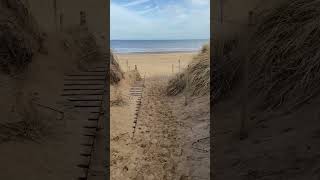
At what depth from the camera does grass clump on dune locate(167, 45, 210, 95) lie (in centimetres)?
878

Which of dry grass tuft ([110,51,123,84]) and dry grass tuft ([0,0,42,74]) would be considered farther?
dry grass tuft ([110,51,123,84])

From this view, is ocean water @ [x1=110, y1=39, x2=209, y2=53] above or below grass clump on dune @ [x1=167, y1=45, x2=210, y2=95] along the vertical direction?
above

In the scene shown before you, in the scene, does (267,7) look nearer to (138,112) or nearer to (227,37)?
(227,37)

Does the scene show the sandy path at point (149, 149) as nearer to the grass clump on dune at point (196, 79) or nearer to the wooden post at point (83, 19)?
the grass clump on dune at point (196, 79)

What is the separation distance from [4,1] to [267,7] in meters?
4.73

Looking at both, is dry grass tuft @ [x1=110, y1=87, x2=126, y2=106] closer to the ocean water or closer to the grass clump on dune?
the grass clump on dune

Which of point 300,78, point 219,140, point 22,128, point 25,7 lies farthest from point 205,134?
point 25,7

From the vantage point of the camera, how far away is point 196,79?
369 inches

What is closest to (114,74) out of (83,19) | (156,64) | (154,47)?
(83,19)

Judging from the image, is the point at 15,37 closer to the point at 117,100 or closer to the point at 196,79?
the point at 117,100

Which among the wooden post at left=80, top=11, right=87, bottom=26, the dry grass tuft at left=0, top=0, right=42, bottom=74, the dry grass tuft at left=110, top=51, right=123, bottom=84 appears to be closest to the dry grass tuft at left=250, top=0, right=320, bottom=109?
the dry grass tuft at left=0, top=0, right=42, bottom=74

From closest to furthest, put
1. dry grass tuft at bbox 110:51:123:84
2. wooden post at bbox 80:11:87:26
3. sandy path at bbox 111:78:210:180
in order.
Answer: sandy path at bbox 111:78:210:180
dry grass tuft at bbox 110:51:123:84
wooden post at bbox 80:11:87:26

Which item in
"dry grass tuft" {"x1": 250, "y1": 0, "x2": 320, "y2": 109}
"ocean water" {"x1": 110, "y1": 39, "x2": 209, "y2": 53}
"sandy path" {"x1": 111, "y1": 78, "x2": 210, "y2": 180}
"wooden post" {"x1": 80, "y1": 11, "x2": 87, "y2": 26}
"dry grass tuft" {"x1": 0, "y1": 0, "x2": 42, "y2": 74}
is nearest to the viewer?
"dry grass tuft" {"x1": 250, "y1": 0, "x2": 320, "y2": 109}

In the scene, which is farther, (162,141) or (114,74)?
(114,74)
